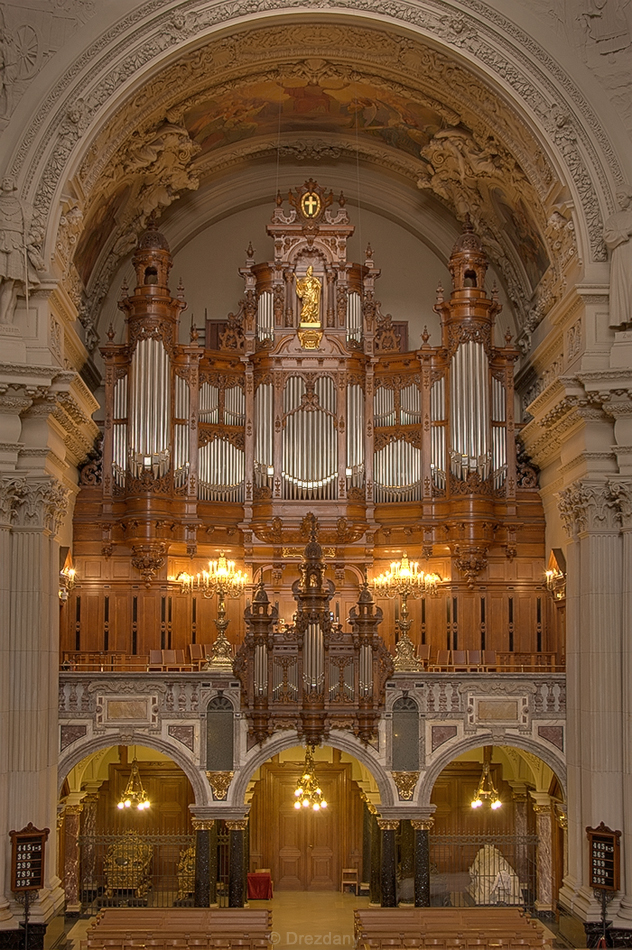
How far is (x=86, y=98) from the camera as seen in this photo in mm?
24188

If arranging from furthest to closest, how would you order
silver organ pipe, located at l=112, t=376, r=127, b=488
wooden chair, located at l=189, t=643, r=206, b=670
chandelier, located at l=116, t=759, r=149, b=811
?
silver organ pipe, located at l=112, t=376, r=127, b=488 < wooden chair, located at l=189, t=643, r=206, b=670 < chandelier, located at l=116, t=759, r=149, b=811

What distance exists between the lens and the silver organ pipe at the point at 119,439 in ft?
94.9

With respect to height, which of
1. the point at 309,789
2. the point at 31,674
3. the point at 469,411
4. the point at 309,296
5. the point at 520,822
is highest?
the point at 309,296

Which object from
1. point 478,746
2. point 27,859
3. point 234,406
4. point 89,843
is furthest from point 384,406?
point 27,859

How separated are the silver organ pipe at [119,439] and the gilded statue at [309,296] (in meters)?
4.70

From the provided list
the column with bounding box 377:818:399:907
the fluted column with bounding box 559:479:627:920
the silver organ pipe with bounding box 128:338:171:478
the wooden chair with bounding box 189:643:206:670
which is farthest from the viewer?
the silver organ pipe with bounding box 128:338:171:478

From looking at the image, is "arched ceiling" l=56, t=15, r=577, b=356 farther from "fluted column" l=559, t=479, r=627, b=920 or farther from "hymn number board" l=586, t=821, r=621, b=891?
"hymn number board" l=586, t=821, r=621, b=891

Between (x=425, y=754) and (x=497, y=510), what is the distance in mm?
6613

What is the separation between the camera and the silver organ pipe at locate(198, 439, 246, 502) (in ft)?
96.0

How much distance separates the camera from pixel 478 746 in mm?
25094

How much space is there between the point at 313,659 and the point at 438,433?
7.09 metres

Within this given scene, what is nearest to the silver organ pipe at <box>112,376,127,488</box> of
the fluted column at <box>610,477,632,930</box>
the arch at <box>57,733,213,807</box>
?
the arch at <box>57,733,213,807</box>

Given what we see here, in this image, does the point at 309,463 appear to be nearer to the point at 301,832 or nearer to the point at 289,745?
the point at 289,745

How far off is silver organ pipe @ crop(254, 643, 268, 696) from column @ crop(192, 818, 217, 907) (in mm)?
2845
